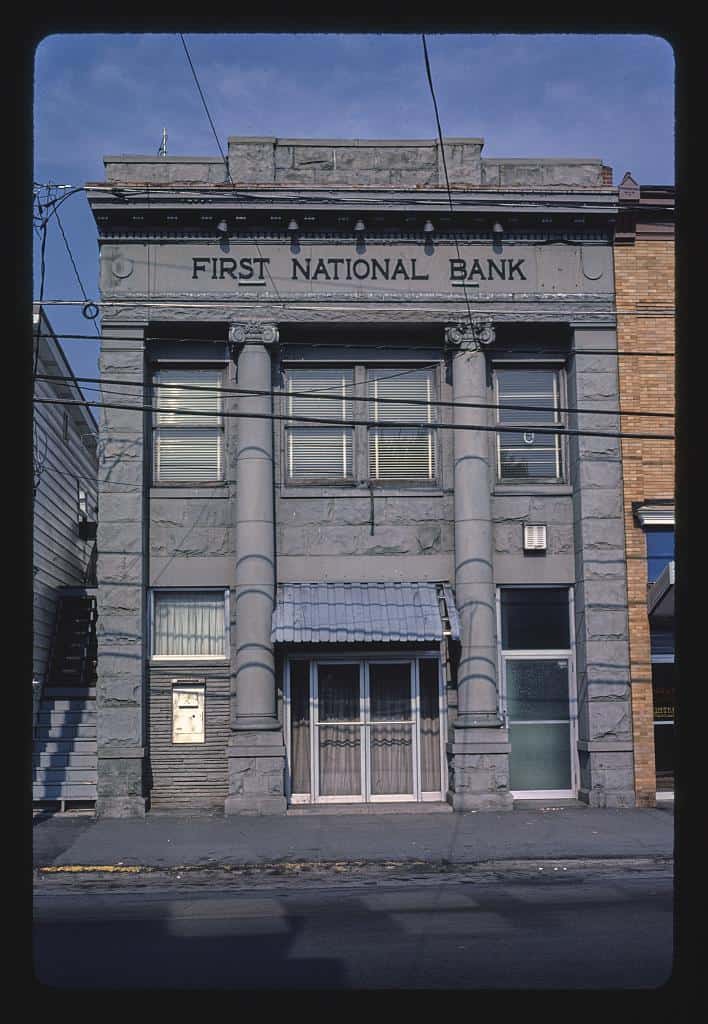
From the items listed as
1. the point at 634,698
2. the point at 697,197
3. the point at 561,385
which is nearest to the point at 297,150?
the point at 561,385

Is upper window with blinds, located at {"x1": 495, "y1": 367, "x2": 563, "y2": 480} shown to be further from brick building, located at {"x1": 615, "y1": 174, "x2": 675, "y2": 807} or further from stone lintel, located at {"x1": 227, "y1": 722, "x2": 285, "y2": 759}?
stone lintel, located at {"x1": 227, "y1": 722, "x2": 285, "y2": 759}

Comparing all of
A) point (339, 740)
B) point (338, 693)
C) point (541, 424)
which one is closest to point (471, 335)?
point (541, 424)

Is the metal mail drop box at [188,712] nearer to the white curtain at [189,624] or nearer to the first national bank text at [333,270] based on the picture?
the white curtain at [189,624]

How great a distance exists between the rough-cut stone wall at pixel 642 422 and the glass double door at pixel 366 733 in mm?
3225

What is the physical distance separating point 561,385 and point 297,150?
5.83 meters

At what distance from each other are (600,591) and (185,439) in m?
7.14

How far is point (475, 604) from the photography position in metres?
18.3

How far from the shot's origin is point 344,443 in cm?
1911

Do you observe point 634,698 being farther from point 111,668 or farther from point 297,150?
point 297,150

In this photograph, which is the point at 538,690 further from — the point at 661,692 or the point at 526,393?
the point at 526,393

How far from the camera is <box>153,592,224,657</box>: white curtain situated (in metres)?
18.5

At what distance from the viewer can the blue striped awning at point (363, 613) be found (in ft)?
58.3

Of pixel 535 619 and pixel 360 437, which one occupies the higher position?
pixel 360 437

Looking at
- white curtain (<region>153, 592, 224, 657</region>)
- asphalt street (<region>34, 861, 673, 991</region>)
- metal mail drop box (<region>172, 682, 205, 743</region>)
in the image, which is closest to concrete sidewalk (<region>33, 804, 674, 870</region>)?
asphalt street (<region>34, 861, 673, 991</region>)
